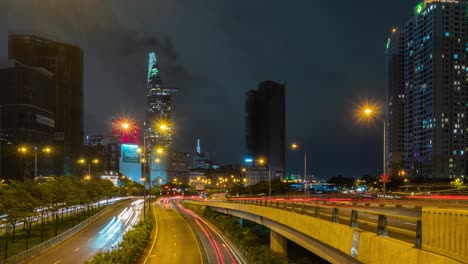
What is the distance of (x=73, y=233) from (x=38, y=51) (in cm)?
10099

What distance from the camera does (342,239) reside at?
12.4 meters

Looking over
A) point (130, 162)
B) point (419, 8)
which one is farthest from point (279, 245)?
point (419, 8)

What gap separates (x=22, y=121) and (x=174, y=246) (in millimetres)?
77049

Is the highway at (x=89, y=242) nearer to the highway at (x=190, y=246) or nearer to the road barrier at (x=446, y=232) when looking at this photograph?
the highway at (x=190, y=246)

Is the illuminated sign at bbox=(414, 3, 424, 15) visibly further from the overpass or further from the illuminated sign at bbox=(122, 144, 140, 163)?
the overpass

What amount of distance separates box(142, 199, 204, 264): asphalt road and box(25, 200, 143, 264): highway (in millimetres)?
4951

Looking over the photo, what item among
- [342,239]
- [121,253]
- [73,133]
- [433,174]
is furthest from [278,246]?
[433,174]

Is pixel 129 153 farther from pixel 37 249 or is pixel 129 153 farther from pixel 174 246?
pixel 37 249

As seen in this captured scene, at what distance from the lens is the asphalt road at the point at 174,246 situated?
3631 cm

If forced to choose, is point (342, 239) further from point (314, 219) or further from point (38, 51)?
point (38, 51)

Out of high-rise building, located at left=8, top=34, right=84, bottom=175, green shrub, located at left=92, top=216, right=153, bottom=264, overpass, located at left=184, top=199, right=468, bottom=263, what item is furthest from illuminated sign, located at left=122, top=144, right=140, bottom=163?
overpass, located at left=184, top=199, right=468, bottom=263

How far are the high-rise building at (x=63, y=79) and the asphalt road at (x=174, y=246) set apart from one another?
72055mm

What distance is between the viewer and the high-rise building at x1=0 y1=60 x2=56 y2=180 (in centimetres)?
9812

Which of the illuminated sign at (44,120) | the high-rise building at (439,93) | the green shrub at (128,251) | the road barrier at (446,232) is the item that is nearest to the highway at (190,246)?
the green shrub at (128,251)
